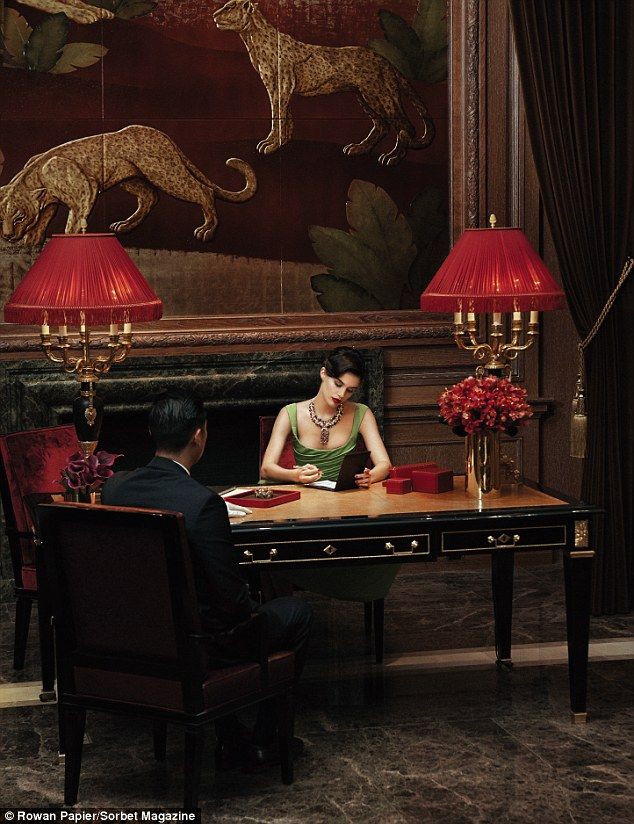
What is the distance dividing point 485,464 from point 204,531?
158 centimetres

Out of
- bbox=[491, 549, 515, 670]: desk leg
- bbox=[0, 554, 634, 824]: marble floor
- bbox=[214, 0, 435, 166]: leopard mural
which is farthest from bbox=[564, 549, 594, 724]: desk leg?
bbox=[214, 0, 435, 166]: leopard mural

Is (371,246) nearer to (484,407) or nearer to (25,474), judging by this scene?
(484,407)

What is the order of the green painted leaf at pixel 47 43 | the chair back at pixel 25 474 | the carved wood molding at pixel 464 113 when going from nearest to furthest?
the chair back at pixel 25 474 → the green painted leaf at pixel 47 43 → the carved wood molding at pixel 464 113

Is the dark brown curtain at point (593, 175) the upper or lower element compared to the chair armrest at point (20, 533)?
upper

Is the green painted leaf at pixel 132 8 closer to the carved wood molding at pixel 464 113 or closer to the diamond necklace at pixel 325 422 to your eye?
the carved wood molding at pixel 464 113

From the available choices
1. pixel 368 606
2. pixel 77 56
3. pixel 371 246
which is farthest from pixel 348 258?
pixel 368 606

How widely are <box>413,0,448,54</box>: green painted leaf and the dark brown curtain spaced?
61cm

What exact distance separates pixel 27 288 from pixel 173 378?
1.86m

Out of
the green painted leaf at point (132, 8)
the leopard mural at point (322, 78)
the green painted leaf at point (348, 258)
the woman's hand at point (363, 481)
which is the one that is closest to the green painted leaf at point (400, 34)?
the leopard mural at point (322, 78)

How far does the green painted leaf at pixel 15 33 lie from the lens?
6.54 meters

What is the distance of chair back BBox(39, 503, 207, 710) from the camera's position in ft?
12.2

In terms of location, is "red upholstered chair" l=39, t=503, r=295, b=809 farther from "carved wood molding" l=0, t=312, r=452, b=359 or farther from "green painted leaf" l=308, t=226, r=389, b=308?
"green painted leaf" l=308, t=226, r=389, b=308

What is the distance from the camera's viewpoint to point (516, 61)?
693 cm

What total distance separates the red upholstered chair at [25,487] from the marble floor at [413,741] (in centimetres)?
20
